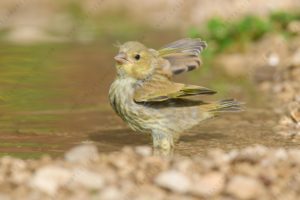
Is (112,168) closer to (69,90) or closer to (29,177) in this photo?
(29,177)

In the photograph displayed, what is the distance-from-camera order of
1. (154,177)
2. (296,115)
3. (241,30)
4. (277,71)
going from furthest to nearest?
(241,30)
(277,71)
(296,115)
(154,177)

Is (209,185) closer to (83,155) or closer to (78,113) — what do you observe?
(83,155)

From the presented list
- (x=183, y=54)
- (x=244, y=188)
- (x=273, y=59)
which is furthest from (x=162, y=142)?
(x=273, y=59)

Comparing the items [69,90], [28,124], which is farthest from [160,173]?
[69,90]

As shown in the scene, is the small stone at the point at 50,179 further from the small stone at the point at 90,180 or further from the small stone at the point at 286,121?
the small stone at the point at 286,121

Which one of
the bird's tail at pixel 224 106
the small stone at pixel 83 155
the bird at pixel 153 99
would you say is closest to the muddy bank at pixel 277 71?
the bird's tail at pixel 224 106
